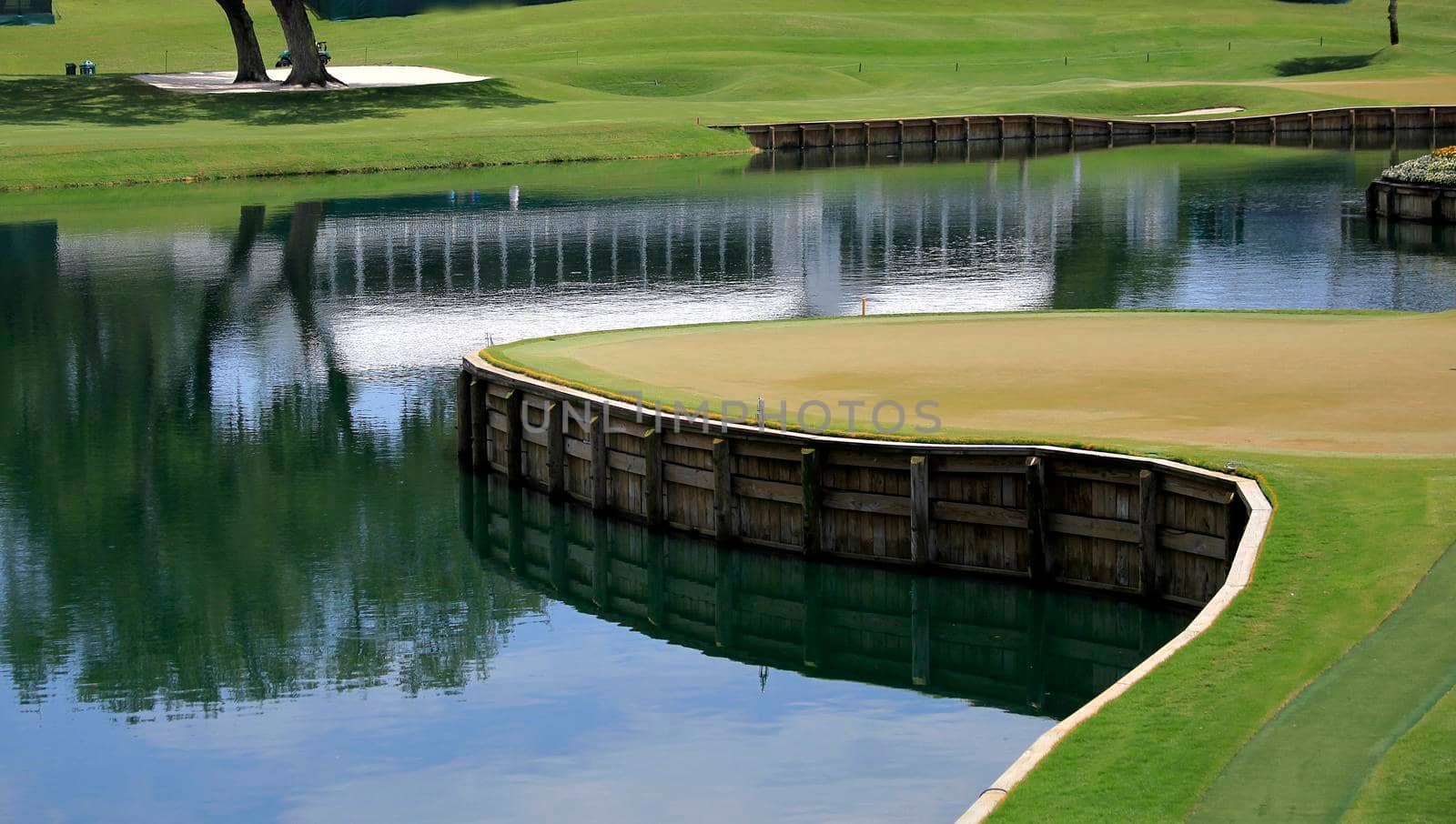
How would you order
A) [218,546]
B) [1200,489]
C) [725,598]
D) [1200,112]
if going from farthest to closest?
[1200,112] → [218,546] → [725,598] → [1200,489]

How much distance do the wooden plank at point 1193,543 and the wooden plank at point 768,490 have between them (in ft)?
17.3

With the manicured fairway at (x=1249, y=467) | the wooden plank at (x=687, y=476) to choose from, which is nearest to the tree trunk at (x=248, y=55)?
the manicured fairway at (x=1249, y=467)

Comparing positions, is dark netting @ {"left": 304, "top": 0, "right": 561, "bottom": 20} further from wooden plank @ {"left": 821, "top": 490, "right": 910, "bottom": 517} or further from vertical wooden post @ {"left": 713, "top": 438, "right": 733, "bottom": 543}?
wooden plank @ {"left": 821, "top": 490, "right": 910, "bottom": 517}

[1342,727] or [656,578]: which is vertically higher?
[1342,727]

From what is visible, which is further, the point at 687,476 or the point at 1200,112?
the point at 1200,112

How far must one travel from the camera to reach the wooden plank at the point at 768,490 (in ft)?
86.3

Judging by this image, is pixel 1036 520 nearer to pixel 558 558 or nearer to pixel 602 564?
pixel 602 564

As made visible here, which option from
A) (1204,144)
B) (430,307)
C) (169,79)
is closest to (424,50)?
(169,79)

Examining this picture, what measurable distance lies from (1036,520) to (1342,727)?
32.7ft

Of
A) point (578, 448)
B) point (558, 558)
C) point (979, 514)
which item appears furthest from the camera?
point (578, 448)

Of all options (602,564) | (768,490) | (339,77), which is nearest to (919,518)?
(768,490)

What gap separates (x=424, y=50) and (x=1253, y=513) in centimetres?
13514

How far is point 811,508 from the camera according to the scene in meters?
26.0

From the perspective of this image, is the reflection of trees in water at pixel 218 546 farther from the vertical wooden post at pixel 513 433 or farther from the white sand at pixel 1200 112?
the white sand at pixel 1200 112
